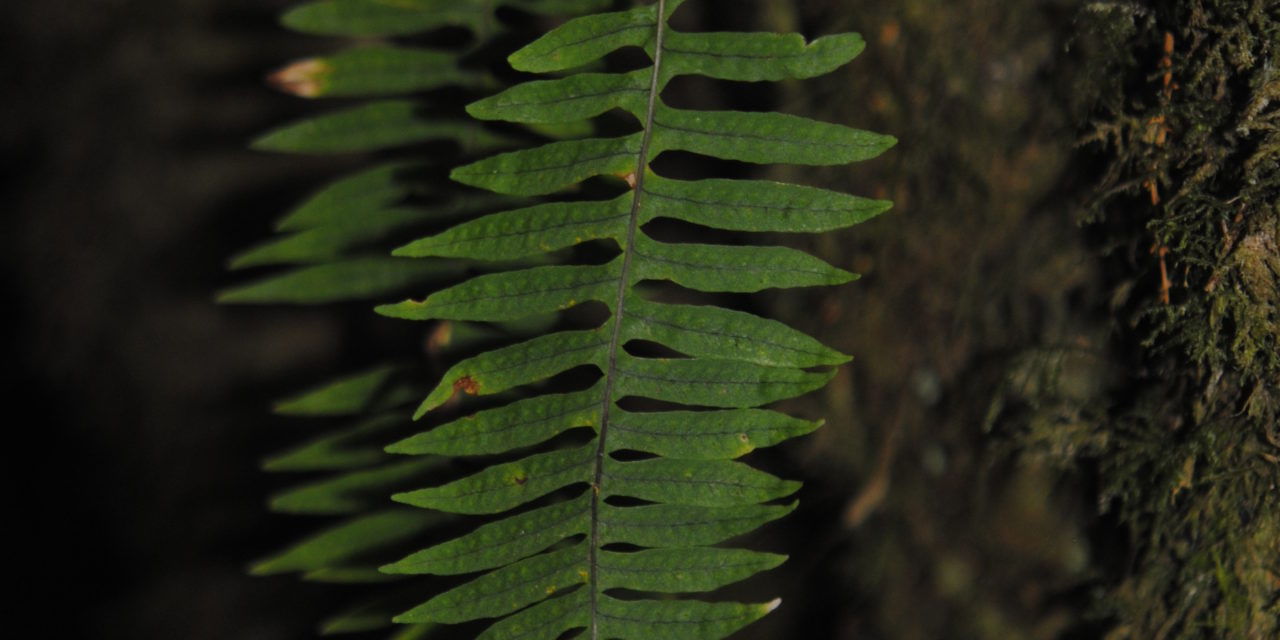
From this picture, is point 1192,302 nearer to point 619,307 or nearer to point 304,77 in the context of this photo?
point 619,307

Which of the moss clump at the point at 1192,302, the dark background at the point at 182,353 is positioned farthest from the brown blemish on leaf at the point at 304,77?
the moss clump at the point at 1192,302

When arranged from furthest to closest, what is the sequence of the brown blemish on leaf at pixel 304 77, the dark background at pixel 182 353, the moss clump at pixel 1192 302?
the dark background at pixel 182 353, the brown blemish on leaf at pixel 304 77, the moss clump at pixel 1192 302

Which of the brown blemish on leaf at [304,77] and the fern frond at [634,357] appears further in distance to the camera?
the brown blemish on leaf at [304,77]

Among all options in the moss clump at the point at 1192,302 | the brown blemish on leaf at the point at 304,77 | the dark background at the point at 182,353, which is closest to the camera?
the moss clump at the point at 1192,302

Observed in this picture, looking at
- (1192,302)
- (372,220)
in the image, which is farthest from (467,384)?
(1192,302)

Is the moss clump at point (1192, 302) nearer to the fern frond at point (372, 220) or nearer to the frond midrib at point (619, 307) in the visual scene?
the frond midrib at point (619, 307)

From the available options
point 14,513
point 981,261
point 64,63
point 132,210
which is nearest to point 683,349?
point 981,261

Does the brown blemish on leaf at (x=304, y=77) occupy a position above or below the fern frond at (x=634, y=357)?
above

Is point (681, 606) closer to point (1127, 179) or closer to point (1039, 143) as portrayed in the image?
point (1127, 179)
